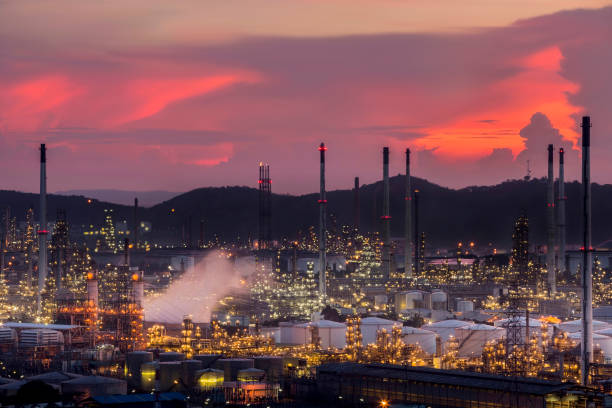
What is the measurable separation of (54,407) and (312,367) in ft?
52.4

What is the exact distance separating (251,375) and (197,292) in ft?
112

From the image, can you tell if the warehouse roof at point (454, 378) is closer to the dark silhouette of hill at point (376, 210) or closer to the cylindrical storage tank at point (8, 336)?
the cylindrical storage tank at point (8, 336)

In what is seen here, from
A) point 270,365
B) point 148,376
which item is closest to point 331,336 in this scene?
point 270,365

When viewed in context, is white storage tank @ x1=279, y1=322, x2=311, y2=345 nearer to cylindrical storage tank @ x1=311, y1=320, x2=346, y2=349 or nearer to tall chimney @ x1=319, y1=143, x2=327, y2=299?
cylindrical storage tank @ x1=311, y1=320, x2=346, y2=349

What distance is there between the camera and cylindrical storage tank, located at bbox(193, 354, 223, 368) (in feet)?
139

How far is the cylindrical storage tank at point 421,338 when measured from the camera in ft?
158

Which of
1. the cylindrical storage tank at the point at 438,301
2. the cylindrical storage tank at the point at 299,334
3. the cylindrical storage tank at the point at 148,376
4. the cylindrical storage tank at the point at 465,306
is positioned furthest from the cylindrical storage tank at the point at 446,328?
the cylindrical storage tank at the point at 148,376

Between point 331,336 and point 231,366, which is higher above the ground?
point 331,336

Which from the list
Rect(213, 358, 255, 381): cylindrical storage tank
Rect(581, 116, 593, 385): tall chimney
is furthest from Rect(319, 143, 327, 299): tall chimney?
Rect(581, 116, 593, 385): tall chimney

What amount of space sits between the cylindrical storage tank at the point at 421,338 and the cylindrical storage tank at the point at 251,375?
10.6m

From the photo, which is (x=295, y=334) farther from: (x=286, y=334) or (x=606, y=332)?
(x=606, y=332)

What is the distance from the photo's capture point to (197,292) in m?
72.9

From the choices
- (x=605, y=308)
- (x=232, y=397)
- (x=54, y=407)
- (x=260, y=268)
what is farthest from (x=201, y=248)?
(x=54, y=407)

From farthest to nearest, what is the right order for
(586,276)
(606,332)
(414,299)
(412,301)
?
(414,299) < (412,301) < (606,332) < (586,276)
